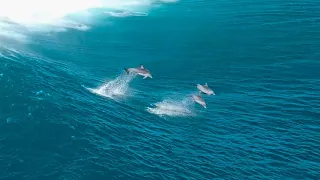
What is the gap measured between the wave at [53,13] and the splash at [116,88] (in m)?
27.6

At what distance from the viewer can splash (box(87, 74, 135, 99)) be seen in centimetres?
7244

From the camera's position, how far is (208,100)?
7438 centimetres

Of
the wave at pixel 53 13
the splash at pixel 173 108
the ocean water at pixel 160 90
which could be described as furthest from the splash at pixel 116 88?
the wave at pixel 53 13

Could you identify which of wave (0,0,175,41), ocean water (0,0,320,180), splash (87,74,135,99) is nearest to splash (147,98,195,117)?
ocean water (0,0,320,180)

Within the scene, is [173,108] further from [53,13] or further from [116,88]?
[53,13]

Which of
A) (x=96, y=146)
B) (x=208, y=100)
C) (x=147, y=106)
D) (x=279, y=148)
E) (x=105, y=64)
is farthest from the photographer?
(x=105, y=64)

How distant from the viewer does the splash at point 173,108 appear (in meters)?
68.1

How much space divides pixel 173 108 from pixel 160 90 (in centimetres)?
850

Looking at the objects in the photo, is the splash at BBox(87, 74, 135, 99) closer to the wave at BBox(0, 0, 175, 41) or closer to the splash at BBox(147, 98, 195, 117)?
the splash at BBox(147, 98, 195, 117)

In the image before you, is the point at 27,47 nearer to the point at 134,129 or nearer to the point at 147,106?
the point at 147,106

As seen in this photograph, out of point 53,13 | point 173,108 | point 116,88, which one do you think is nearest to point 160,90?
point 116,88

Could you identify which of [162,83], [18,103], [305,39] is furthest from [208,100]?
[305,39]

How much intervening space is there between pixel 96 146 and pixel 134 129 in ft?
26.4

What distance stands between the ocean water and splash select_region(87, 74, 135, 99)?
20cm
